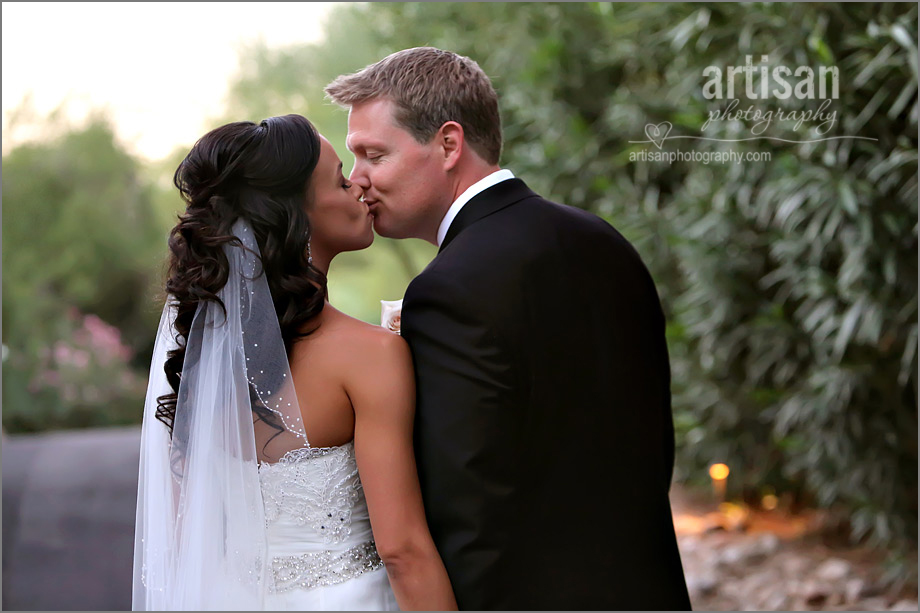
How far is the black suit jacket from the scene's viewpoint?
178cm

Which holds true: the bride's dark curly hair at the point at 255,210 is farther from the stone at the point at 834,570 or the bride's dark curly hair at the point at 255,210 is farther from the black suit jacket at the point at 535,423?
the stone at the point at 834,570

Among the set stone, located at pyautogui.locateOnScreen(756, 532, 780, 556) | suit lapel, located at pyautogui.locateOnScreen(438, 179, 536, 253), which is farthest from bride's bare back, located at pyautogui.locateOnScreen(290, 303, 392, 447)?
stone, located at pyautogui.locateOnScreen(756, 532, 780, 556)

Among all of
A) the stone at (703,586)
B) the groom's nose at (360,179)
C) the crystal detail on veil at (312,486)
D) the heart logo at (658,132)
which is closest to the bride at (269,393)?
the crystal detail on veil at (312,486)

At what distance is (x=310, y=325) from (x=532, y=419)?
0.54m

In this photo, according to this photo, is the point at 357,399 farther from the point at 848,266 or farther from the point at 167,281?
the point at 848,266

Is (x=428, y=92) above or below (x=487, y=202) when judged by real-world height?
above

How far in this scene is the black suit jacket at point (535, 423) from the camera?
1.78 meters

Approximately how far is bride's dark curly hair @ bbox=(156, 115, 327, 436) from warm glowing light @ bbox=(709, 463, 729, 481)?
4885 mm

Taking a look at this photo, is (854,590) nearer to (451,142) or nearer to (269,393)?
(451,142)

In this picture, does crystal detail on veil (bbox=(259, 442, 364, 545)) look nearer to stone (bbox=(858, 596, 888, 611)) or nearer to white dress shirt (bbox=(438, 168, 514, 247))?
white dress shirt (bbox=(438, 168, 514, 247))

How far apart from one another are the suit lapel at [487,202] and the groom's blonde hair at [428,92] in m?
0.13

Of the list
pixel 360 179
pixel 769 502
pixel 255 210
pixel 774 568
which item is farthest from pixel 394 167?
pixel 769 502

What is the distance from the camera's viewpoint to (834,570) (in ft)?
17.3

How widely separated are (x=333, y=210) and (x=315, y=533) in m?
0.75
